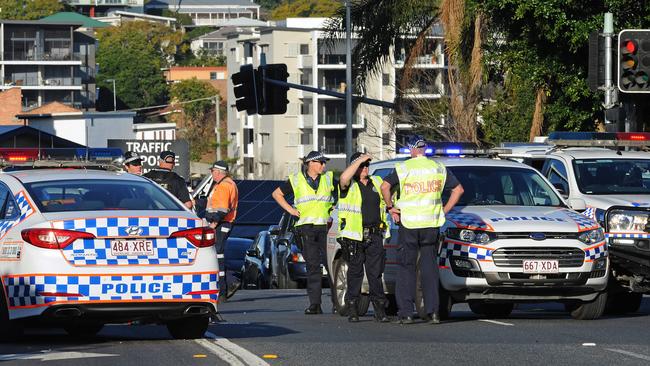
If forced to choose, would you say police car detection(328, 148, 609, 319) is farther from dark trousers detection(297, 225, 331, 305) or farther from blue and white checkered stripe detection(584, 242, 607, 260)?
dark trousers detection(297, 225, 331, 305)

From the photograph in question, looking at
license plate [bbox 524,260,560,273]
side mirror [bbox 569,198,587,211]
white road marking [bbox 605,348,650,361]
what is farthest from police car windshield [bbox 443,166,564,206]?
white road marking [bbox 605,348,650,361]

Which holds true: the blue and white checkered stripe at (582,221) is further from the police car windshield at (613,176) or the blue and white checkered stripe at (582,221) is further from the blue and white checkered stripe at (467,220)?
the police car windshield at (613,176)

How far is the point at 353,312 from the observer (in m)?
15.4

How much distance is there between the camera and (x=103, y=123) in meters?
95.2

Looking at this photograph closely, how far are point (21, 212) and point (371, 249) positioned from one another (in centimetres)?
411

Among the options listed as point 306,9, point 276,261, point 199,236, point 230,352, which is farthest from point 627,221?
point 306,9

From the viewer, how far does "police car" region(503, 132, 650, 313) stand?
631 inches

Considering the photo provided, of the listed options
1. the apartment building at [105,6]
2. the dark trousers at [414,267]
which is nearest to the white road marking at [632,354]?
the dark trousers at [414,267]

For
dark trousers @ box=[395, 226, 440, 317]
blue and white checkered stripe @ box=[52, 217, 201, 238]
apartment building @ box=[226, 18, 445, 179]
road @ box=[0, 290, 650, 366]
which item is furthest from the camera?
apartment building @ box=[226, 18, 445, 179]

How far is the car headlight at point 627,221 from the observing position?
16031mm

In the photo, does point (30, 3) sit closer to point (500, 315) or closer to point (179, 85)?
point (179, 85)

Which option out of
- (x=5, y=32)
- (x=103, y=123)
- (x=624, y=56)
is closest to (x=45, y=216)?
(x=624, y=56)

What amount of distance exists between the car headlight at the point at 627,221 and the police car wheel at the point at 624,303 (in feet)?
4.20

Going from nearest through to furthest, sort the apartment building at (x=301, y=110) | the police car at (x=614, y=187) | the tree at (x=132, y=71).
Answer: the police car at (x=614, y=187) < the apartment building at (x=301, y=110) < the tree at (x=132, y=71)
